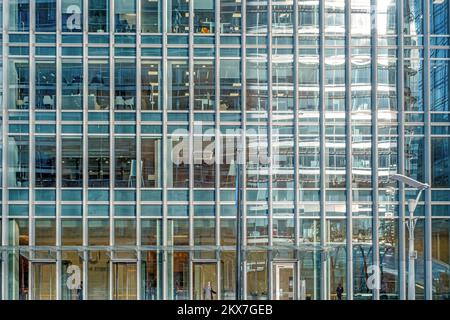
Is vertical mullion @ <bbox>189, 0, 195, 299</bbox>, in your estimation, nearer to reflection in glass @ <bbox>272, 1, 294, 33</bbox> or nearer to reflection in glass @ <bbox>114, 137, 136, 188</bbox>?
reflection in glass @ <bbox>114, 137, 136, 188</bbox>

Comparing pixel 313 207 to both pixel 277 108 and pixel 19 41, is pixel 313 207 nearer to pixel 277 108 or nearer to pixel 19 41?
pixel 277 108

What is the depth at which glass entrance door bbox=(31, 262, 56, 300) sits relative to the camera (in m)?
7.28

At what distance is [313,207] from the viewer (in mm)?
7176

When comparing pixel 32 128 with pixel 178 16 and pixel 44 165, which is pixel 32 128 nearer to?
pixel 44 165

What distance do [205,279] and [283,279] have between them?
0.87 m

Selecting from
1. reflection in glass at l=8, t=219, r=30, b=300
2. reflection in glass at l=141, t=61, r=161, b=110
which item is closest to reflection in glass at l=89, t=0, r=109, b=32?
reflection in glass at l=141, t=61, r=161, b=110

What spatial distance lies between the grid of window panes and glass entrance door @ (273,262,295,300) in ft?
0.08

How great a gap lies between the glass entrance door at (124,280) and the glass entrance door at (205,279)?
70 cm

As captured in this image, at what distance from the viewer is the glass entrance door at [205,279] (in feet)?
23.7

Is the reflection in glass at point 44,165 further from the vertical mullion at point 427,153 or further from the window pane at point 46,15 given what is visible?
the vertical mullion at point 427,153

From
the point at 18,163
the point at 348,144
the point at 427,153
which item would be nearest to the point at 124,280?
the point at 18,163
